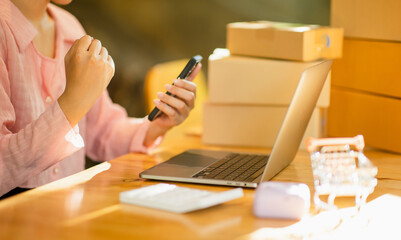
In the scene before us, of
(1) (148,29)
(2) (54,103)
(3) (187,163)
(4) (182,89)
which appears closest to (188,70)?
(4) (182,89)

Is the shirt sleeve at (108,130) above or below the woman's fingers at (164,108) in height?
below

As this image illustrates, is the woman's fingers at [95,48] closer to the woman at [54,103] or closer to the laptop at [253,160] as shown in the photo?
the woman at [54,103]

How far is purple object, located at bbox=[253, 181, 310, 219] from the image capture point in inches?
31.2

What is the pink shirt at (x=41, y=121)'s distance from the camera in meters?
0.99

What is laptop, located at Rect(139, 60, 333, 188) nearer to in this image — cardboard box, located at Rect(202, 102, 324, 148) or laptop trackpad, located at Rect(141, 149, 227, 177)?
laptop trackpad, located at Rect(141, 149, 227, 177)

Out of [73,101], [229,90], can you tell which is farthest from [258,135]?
[73,101]

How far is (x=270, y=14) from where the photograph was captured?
2709 millimetres

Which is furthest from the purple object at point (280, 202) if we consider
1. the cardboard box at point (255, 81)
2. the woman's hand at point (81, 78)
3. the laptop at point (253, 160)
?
the cardboard box at point (255, 81)

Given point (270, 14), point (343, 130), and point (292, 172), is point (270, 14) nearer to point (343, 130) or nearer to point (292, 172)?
point (343, 130)

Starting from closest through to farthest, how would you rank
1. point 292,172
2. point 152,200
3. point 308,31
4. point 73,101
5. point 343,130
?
point 152,200 < point 73,101 < point 292,172 < point 308,31 < point 343,130

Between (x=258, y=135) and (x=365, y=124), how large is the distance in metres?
0.27

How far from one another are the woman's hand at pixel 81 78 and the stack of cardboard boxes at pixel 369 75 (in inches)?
26.6

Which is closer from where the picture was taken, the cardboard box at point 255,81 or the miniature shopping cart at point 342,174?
the miniature shopping cart at point 342,174

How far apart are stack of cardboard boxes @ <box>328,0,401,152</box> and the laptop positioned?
250 millimetres
